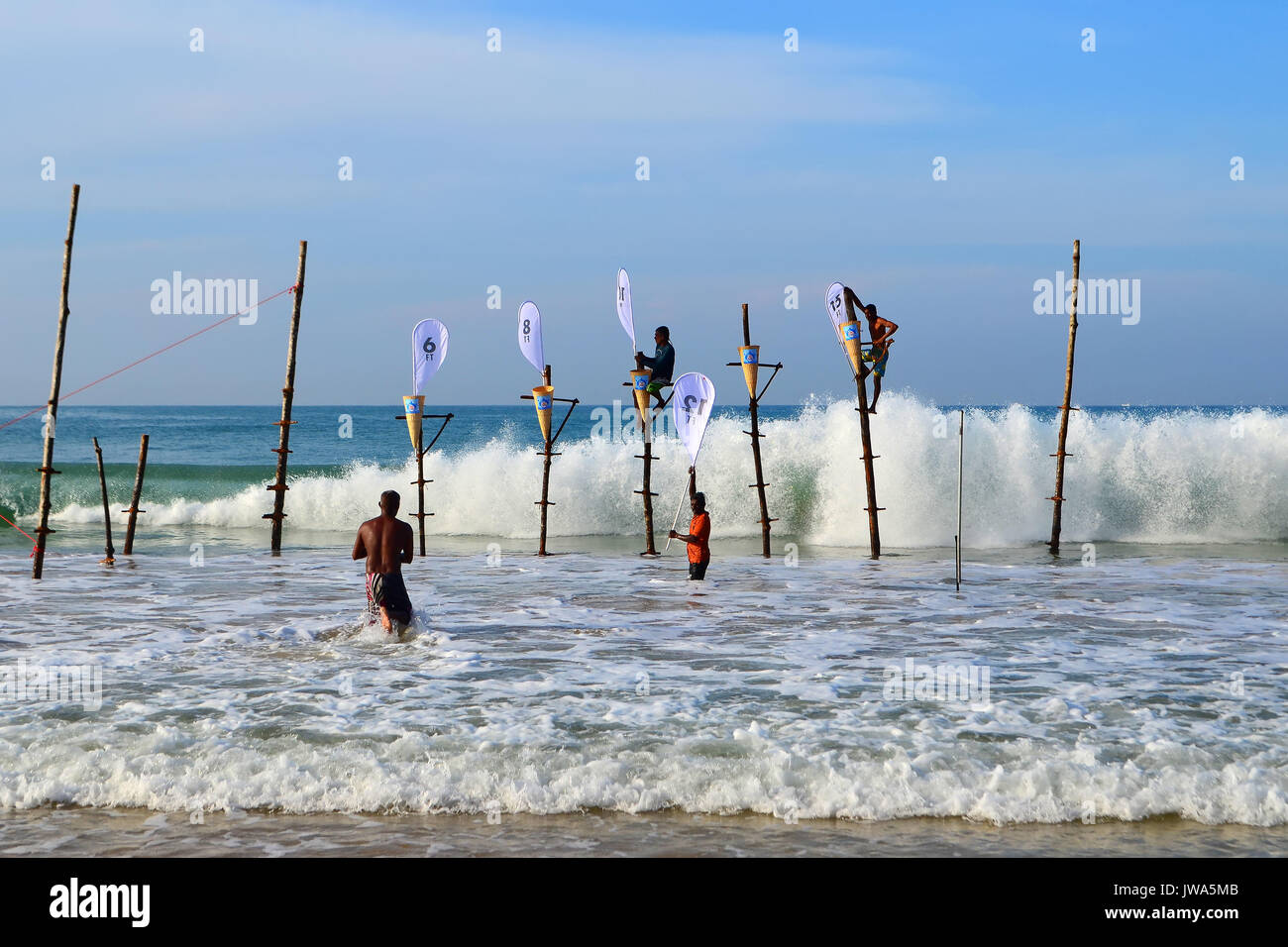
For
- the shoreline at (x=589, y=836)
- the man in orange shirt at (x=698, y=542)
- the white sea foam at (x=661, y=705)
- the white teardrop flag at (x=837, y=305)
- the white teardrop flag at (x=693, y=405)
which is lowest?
the shoreline at (x=589, y=836)

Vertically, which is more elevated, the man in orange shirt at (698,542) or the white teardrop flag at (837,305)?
the white teardrop flag at (837,305)

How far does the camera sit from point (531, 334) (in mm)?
18500

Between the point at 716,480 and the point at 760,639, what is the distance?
1502cm

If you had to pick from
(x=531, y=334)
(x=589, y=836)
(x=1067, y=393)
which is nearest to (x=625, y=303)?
(x=531, y=334)

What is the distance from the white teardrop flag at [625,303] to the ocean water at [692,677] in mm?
2425

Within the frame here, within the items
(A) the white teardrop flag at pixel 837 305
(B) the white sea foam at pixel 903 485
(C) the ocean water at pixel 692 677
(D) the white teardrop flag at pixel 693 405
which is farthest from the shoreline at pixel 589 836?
(B) the white sea foam at pixel 903 485

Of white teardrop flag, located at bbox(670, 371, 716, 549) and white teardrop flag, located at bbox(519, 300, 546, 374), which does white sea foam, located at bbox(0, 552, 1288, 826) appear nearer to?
white teardrop flag, located at bbox(670, 371, 716, 549)

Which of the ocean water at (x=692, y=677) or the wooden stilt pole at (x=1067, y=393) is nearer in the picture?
the ocean water at (x=692, y=677)

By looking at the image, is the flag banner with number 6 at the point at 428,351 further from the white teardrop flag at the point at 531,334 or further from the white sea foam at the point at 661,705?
the white sea foam at the point at 661,705

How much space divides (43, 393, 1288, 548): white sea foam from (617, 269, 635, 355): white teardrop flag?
24.1ft

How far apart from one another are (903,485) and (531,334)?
982 centimetres

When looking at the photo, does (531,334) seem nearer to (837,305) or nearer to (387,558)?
(837,305)

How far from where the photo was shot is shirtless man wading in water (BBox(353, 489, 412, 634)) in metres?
10.5

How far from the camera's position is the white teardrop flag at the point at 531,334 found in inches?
727
